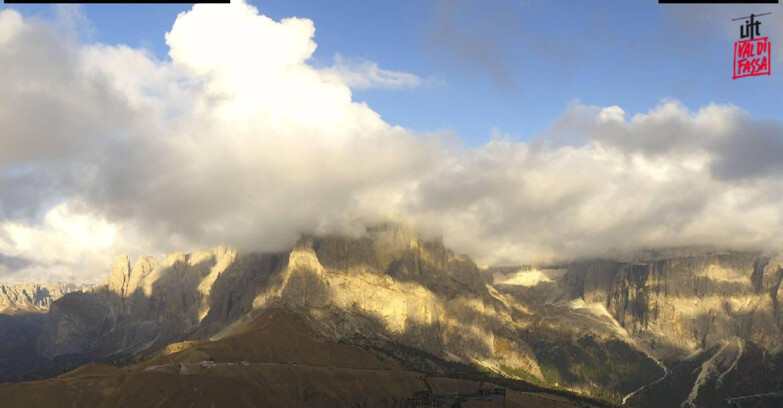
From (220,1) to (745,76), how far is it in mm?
74645

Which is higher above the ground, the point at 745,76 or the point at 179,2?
the point at 745,76

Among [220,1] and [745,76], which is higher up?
[745,76]

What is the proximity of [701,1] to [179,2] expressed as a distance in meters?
48.2

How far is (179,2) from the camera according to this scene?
57406 mm

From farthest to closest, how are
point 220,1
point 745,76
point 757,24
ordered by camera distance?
point 745,76, point 757,24, point 220,1

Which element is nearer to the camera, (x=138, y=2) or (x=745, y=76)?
(x=138, y=2)

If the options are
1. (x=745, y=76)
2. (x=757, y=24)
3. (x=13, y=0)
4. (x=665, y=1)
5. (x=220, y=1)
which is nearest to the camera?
(x=13, y=0)

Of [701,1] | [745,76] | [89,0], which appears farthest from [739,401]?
[89,0]

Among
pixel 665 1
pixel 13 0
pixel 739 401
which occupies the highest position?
pixel 665 1

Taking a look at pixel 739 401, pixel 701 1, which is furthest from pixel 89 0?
pixel 739 401

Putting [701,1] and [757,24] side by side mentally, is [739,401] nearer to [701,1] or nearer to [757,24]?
[757,24]

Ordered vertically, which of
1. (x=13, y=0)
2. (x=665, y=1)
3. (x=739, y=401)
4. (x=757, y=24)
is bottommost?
(x=739, y=401)

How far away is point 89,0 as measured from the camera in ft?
184

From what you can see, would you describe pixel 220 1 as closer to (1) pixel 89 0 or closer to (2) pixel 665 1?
(1) pixel 89 0
